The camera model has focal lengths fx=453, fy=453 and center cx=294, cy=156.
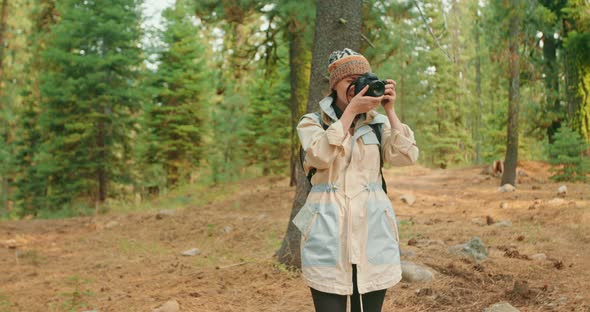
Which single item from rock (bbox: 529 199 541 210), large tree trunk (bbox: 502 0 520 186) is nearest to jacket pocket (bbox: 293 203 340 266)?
rock (bbox: 529 199 541 210)

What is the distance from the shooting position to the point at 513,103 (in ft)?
37.3

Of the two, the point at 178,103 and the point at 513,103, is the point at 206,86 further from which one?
the point at 513,103

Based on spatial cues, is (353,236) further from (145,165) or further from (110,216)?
(145,165)

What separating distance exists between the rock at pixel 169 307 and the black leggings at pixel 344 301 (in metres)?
2.26

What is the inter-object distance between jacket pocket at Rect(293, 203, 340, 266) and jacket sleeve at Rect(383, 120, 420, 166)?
478 millimetres

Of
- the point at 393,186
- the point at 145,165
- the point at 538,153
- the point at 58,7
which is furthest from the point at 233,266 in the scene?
the point at 538,153

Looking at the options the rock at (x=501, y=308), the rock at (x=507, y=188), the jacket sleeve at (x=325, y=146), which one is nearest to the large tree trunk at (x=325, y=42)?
the rock at (x=501, y=308)

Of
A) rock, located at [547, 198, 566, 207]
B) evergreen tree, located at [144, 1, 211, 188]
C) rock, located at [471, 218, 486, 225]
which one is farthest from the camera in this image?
evergreen tree, located at [144, 1, 211, 188]

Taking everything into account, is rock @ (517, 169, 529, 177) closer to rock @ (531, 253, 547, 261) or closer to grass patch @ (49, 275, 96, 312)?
rock @ (531, 253, 547, 261)

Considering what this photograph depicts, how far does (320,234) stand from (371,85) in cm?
79

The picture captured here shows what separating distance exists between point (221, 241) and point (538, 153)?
24.6 m

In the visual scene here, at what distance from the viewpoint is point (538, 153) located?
26.7 metres

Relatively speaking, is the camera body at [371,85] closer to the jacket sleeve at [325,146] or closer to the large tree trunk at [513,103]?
the jacket sleeve at [325,146]

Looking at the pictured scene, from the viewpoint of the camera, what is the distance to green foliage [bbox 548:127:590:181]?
11.2 m
